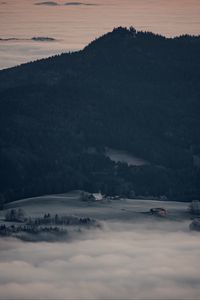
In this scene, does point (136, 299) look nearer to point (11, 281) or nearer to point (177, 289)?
point (177, 289)

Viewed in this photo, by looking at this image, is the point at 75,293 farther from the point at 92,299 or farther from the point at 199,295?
the point at 199,295

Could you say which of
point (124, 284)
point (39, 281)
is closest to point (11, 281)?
point (39, 281)

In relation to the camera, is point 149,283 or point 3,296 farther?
point 149,283

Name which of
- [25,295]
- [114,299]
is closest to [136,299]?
[114,299]

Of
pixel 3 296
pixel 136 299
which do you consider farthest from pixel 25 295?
pixel 136 299

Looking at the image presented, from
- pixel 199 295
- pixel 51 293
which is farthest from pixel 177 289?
pixel 51 293

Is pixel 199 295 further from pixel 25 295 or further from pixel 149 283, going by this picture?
pixel 25 295
